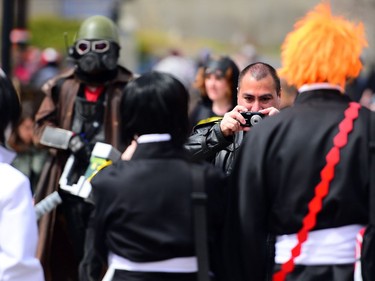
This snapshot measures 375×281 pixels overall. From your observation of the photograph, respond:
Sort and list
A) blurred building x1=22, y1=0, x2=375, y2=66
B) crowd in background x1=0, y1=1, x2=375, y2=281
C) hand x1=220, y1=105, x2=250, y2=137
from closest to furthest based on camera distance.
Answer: crowd in background x1=0, y1=1, x2=375, y2=281 < hand x1=220, y1=105, x2=250, y2=137 < blurred building x1=22, y1=0, x2=375, y2=66

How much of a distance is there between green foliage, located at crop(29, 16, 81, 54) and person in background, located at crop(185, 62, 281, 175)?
66.0ft

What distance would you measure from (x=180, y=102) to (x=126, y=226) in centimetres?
56

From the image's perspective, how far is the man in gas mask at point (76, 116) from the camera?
23.1 feet

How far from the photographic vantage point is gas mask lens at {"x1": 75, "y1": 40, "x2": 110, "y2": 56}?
715 cm

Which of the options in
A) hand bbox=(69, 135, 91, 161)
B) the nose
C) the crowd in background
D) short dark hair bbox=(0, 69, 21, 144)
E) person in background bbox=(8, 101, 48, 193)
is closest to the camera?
the crowd in background

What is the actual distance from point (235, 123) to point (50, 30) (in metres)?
21.8

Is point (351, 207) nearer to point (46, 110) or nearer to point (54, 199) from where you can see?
point (54, 199)

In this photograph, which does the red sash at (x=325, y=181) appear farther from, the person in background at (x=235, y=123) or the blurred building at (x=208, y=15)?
the blurred building at (x=208, y=15)

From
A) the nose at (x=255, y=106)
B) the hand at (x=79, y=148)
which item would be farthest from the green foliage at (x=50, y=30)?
the nose at (x=255, y=106)

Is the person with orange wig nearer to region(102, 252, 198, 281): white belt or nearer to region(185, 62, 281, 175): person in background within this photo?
region(102, 252, 198, 281): white belt

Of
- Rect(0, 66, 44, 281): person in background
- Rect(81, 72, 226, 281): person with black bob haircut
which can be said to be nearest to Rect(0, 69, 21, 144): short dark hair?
Rect(0, 66, 44, 281): person in background

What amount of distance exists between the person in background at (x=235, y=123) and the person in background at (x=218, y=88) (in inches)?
67.0

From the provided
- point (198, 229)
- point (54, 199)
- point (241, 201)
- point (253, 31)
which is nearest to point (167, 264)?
point (198, 229)

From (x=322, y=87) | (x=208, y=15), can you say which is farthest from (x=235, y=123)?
(x=208, y=15)
